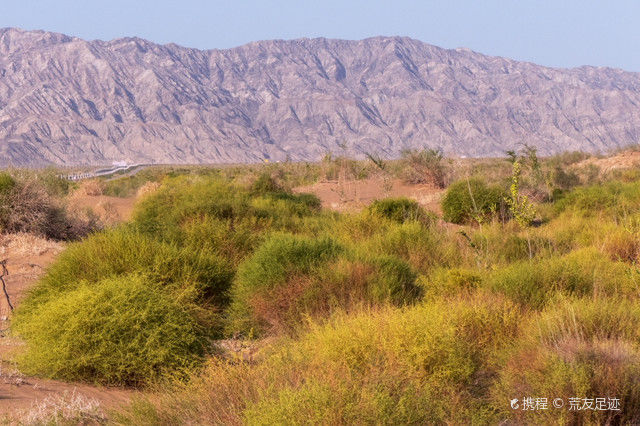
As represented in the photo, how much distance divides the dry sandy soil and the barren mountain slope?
117 m

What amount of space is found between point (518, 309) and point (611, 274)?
2.54 m

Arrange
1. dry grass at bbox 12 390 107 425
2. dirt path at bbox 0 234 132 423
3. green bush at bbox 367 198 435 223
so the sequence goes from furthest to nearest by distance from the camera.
Result: 1. green bush at bbox 367 198 435 223
2. dirt path at bbox 0 234 132 423
3. dry grass at bbox 12 390 107 425

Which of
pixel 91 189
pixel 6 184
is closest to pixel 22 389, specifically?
pixel 6 184

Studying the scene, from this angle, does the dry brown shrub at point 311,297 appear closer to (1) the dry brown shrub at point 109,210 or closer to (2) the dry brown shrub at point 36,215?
(2) the dry brown shrub at point 36,215

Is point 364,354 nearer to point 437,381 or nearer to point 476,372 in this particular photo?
point 437,381

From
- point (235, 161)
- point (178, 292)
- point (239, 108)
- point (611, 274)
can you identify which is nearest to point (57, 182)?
point (178, 292)

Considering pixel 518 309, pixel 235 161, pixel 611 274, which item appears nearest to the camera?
pixel 518 309

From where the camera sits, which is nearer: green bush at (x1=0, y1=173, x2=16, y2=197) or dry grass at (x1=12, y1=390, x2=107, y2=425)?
dry grass at (x1=12, y1=390, x2=107, y2=425)

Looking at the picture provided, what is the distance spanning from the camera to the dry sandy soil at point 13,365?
21.6 feet

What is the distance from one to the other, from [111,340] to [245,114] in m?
160

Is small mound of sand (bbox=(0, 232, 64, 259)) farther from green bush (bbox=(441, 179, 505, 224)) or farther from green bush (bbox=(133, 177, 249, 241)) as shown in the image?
green bush (bbox=(441, 179, 505, 224))

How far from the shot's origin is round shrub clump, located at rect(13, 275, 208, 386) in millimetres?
7473

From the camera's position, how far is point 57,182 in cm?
3120

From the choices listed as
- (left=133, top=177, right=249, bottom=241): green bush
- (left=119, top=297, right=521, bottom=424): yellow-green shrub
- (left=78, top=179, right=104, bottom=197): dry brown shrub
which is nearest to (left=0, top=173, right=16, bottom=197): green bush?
(left=133, top=177, right=249, bottom=241): green bush
